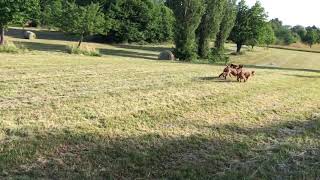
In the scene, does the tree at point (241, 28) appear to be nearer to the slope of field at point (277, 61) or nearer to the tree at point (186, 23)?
the slope of field at point (277, 61)

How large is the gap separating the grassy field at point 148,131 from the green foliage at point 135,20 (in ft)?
143

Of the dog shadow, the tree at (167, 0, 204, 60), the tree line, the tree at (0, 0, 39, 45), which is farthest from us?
the tree at (167, 0, 204, 60)

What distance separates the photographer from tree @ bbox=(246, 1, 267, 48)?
65625 millimetres

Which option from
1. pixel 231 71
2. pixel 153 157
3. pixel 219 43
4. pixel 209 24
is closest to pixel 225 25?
pixel 219 43

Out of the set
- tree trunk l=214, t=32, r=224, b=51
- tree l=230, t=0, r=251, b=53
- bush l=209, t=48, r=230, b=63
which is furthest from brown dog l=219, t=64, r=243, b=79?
tree l=230, t=0, r=251, b=53

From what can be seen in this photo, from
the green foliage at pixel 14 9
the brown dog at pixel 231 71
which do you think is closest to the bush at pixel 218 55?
the green foliage at pixel 14 9

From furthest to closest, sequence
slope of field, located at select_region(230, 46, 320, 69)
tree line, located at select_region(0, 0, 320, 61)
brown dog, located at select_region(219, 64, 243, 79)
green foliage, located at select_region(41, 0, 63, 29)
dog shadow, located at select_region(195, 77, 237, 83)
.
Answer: slope of field, located at select_region(230, 46, 320, 69) → green foliage, located at select_region(41, 0, 63, 29) → tree line, located at select_region(0, 0, 320, 61) → brown dog, located at select_region(219, 64, 243, 79) → dog shadow, located at select_region(195, 77, 237, 83)

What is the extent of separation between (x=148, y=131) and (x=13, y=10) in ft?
70.0

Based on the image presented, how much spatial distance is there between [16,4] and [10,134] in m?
21.7

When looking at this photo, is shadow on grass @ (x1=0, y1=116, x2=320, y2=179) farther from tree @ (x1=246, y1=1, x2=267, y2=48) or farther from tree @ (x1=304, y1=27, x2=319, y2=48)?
tree @ (x1=304, y1=27, x2=319, y2=48)

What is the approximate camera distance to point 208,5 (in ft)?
136

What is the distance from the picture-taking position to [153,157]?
7531 millimetres

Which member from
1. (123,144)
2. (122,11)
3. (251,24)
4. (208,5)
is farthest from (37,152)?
(251,24)

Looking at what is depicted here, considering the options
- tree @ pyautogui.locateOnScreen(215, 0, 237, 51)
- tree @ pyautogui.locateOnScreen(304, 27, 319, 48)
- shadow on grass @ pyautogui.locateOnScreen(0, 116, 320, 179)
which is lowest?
tree @ pyautogui.locateOnScreen(304, 27, 319, 48)
